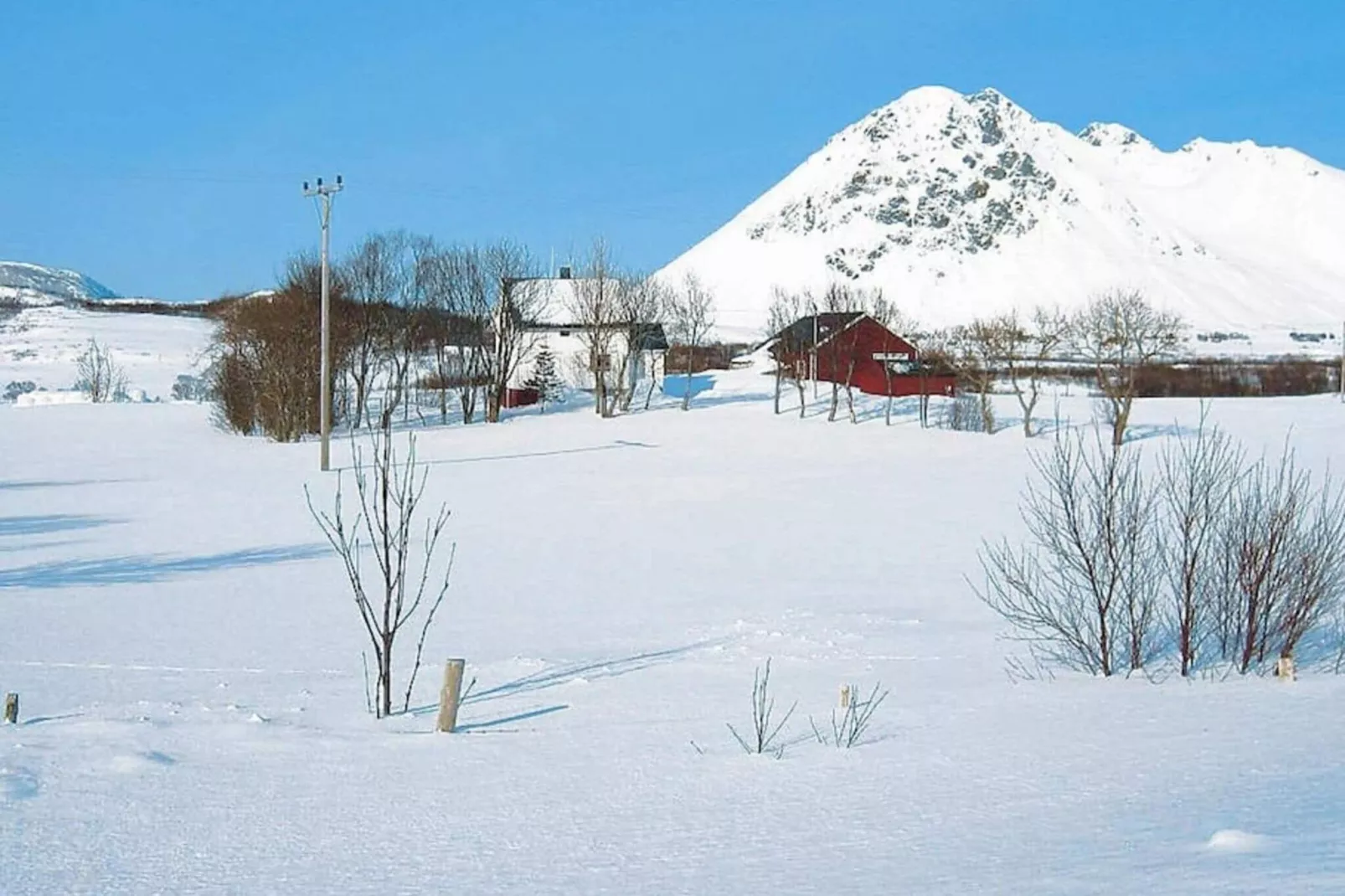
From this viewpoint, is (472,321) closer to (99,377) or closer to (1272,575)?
(99,377)

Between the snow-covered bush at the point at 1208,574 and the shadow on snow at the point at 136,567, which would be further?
the shadow on snow at the point at 136,567

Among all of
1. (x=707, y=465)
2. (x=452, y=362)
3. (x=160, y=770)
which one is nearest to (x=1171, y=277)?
(x=452, y=362)

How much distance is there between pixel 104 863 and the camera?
590 centimetres

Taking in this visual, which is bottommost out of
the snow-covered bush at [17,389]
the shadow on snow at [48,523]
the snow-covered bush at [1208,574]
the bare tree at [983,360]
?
the shadow on snow at [48,523]

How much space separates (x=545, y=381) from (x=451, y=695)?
52.8 metres

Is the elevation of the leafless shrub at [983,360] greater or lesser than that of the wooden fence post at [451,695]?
greater

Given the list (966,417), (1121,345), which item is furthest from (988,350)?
(1121,345)

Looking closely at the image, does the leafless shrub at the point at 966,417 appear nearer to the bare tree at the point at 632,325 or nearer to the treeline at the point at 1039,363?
the treeline at the point at 1039,363

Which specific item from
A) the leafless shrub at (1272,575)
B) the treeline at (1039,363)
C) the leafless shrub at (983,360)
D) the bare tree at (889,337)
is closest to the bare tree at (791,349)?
the treeline at (1039,363)

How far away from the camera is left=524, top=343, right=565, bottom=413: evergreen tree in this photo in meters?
61.0

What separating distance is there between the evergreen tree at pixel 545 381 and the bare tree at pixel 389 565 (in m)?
27.6

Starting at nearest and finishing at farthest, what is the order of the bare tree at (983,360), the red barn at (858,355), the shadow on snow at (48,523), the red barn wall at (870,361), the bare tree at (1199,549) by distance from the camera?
1. the bare tree at (1199,549)
2. the shadow on snow at (48,523)
3. the bare tree at (983,360)
4. the red barn at (858,355)
5. the red barn wall at (870,361)

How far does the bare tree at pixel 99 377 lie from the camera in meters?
69.6

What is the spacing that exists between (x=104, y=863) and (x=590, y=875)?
2.23 m
